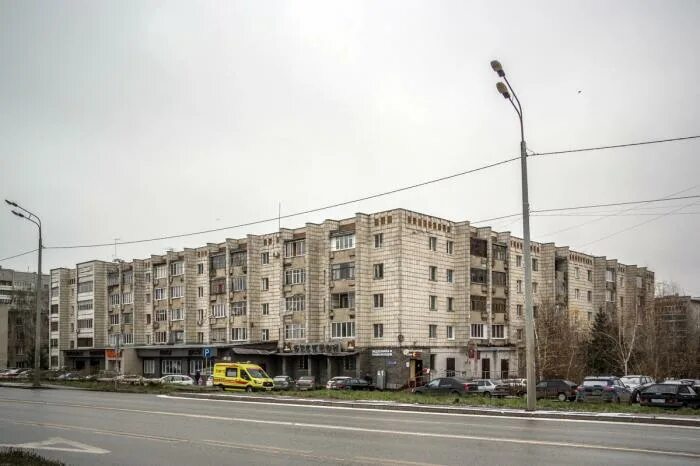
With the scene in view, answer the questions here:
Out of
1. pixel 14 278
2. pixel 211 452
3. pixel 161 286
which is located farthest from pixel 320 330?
pixel 14 278

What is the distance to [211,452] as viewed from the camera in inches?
539

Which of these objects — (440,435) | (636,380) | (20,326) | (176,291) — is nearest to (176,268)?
(176,291)

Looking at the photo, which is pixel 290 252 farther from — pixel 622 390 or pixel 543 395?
pixel 622 390

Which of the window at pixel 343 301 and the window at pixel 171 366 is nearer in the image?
the window at pixel 343 301

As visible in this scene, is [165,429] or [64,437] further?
[165,429]

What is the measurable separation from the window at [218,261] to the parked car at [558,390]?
40524 millimetres

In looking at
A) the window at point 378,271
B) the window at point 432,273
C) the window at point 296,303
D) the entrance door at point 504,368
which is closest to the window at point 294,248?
the window at point 296,303

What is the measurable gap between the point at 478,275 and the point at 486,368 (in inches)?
328

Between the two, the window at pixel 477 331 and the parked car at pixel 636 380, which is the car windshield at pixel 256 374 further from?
the window at pixel 477 331

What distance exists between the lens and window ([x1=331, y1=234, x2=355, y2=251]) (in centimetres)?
5865

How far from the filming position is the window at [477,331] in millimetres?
60438

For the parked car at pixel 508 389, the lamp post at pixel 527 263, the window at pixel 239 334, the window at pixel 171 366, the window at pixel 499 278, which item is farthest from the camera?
the window at pixel 171 366

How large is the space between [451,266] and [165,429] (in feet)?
148

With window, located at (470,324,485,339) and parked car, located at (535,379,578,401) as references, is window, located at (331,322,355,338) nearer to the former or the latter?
window, located at (470,324,485,339)
